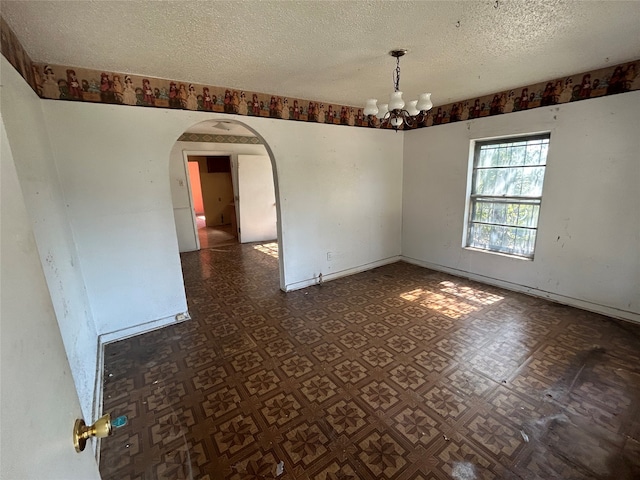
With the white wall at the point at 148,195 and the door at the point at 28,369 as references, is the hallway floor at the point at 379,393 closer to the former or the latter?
the white wall at the point at 148,195

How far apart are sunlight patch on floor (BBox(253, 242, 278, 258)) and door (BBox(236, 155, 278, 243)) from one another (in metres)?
0.43

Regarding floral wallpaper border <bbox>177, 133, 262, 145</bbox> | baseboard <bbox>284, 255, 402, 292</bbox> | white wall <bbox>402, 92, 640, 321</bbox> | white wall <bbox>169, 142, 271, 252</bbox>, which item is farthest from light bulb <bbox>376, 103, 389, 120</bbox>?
white wall <bbox>169, 142, 271, 252</bbox>

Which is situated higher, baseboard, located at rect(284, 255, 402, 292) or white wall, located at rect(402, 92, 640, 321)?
white wall, located at rect(402, 92, 640, 321)

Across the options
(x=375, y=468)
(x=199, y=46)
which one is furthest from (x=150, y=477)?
(x=199, y=46)

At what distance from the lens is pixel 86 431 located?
0.72 meters

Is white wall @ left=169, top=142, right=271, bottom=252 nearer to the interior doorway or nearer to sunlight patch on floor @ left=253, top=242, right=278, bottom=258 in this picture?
sunlight patch on floor @ left=253, top=242, right=278, bottom=258

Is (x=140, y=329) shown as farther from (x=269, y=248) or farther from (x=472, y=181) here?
(x=472, y=181)

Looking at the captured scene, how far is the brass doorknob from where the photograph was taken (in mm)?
684

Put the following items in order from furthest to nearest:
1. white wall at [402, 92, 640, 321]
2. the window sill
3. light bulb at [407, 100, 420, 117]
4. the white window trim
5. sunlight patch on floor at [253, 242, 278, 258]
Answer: sunlight patch on floor at [253, 242, 278, 258]
the window sill
the white window trim
white wall at [402, 92, 640, 321]
light bulb at [407, 100, 420, 117]

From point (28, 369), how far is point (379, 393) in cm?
196

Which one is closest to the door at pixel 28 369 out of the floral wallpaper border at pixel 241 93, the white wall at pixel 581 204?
the floral wallpaper border at pixel 241 93

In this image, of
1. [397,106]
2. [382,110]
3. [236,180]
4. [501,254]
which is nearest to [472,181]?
[501,254]

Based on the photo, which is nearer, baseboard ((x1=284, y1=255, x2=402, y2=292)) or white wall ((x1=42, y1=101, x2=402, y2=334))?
white wall ((x1=42, y1=101, x2=402, y2=334))

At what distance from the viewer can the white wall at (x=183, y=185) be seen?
5.53 m
